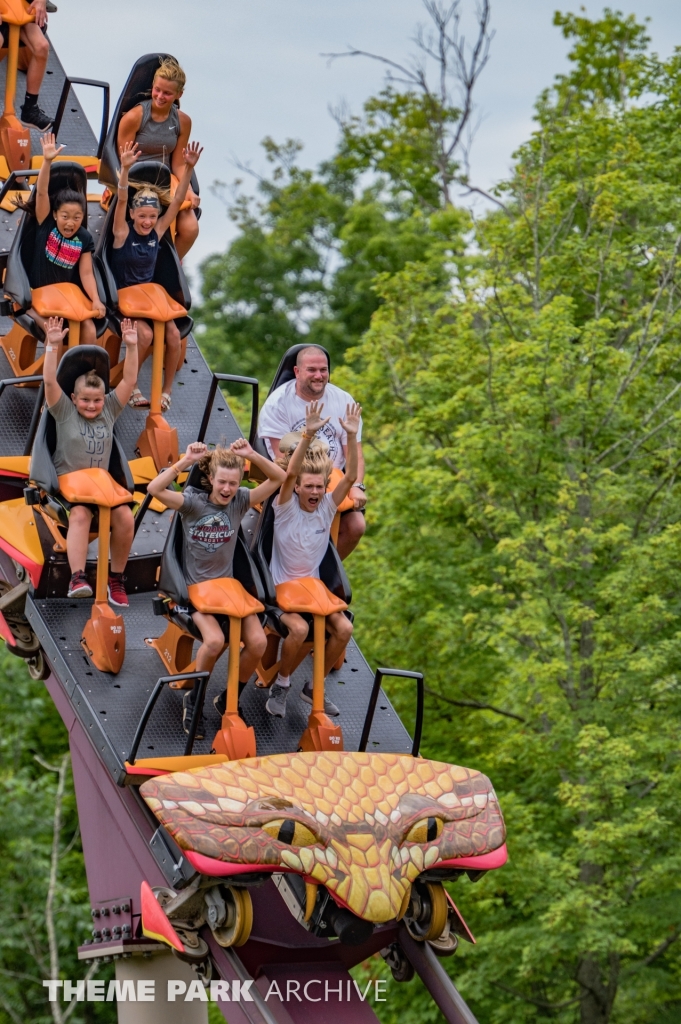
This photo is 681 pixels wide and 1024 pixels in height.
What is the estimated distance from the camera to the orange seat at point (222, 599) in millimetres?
6336

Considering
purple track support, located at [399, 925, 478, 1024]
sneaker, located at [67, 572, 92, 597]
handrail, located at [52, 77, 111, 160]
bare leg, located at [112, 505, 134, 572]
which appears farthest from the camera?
handrail, located at [52, 77, 111, 160]

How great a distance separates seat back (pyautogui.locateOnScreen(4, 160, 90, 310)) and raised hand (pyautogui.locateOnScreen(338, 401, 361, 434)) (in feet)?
6.02

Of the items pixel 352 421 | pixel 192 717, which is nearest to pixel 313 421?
pixel 352 421

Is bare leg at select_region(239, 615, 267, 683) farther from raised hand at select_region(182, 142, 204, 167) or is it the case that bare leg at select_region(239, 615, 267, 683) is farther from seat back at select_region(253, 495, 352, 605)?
raised hand at select_region(182, 142, 204, 167)

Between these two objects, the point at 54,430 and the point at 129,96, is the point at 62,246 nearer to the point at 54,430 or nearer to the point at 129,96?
the point at 129,96

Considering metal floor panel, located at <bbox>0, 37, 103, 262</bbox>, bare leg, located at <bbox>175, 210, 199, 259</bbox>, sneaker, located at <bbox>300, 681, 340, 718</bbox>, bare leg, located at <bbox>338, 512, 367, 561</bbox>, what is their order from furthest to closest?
metal floor panel, located at <bbox>0, 37, 103, 262</bbox> < bare leg, located at <bbox>175, 210, 199, 259</bbox> < bare leg, located at <bbox>338, 512, 367, 561</bbox> < sneaker, located at <bbox>300, 681, 340, 718</bbox>

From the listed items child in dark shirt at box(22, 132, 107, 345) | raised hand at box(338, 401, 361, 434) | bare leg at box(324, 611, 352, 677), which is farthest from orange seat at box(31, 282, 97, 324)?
bare leg at box(324, 611, 352, 677)

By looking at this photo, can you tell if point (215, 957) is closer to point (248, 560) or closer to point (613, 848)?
point (248, 560)

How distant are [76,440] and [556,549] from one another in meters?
5.63

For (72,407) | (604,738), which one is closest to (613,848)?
(604,738)

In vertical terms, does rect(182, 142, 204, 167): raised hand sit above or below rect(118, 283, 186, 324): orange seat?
above

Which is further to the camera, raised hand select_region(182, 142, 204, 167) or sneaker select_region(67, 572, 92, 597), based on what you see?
raised hand select_region(182, 142, 204, 167)

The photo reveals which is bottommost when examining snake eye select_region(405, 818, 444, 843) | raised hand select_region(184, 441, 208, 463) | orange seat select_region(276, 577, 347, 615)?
snake eye select_region(405, 818, 444, 843)

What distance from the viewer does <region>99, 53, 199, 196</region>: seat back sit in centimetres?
823
